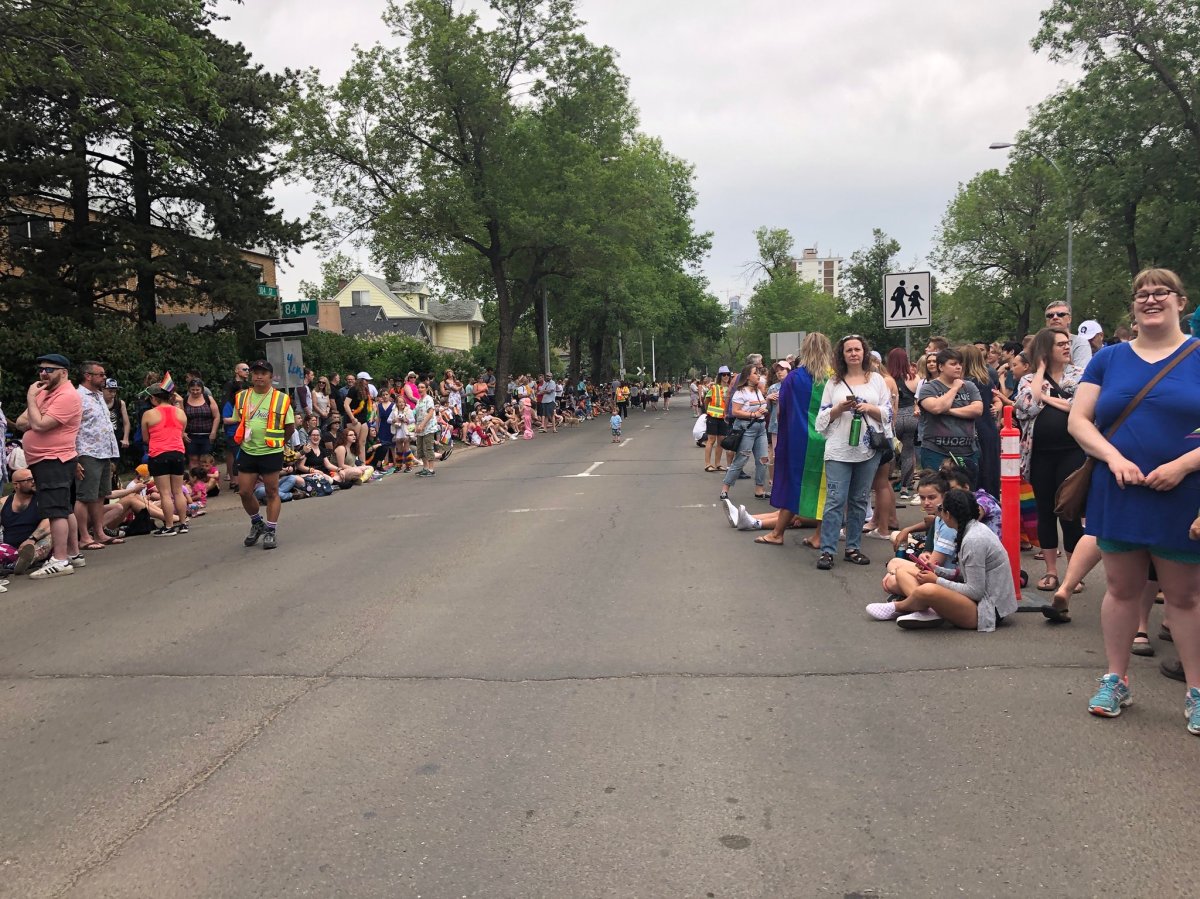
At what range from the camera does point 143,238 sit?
2270cm

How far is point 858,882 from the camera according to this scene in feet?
9.77

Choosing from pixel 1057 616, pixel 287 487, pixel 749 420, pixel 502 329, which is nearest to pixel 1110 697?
pixel 1057 616

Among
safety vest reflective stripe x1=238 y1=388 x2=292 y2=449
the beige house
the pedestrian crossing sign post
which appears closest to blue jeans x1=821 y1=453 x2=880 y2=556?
safety vest reflective stripe x1=238 y1=388 x2=292 y2=449

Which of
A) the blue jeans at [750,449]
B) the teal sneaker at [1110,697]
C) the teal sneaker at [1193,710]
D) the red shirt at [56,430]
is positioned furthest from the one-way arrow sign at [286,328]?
the teal sneaker at [1193,710]

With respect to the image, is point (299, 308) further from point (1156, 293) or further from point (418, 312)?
point (418, 312)

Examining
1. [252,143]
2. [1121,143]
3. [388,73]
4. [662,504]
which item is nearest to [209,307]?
[252,143]

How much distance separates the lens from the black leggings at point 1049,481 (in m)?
6.56

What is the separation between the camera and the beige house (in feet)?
266

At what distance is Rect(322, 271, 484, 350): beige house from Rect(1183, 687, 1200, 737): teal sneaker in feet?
252

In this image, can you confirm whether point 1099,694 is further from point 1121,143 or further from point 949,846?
point 1121,143

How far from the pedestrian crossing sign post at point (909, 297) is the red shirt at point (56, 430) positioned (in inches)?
441

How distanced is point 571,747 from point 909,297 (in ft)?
40.4

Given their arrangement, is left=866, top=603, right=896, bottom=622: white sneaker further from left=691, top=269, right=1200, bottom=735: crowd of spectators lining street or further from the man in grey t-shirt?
the man in grey t-shirt

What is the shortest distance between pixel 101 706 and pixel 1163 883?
4717mm
